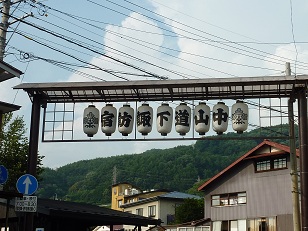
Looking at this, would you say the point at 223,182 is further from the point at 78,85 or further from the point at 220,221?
the point at 78,85

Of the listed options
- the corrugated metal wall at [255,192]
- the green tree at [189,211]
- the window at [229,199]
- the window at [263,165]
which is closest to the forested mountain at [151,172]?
the green tree at [189,211]

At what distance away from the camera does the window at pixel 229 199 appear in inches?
1519

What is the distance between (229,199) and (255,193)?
9.42 feet

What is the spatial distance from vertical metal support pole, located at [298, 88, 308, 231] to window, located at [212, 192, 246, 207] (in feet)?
70.6

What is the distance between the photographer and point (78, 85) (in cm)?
1884

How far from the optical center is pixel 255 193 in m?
37.4

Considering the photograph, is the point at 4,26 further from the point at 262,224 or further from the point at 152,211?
the point at 152,211

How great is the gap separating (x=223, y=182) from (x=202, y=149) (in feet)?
253

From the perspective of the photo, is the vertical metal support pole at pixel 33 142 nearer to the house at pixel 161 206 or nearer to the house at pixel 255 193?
the house at pixel 255 193

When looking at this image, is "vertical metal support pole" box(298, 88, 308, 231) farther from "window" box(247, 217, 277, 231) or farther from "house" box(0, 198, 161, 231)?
"window" box(247, 217, 277, 231)

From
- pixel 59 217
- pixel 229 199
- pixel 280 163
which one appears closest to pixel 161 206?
pixel 229 199

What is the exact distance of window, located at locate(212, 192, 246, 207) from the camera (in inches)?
1519

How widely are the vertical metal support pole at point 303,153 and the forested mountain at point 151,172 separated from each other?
259ft

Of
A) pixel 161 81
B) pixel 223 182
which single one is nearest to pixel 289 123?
pixel 161 81
